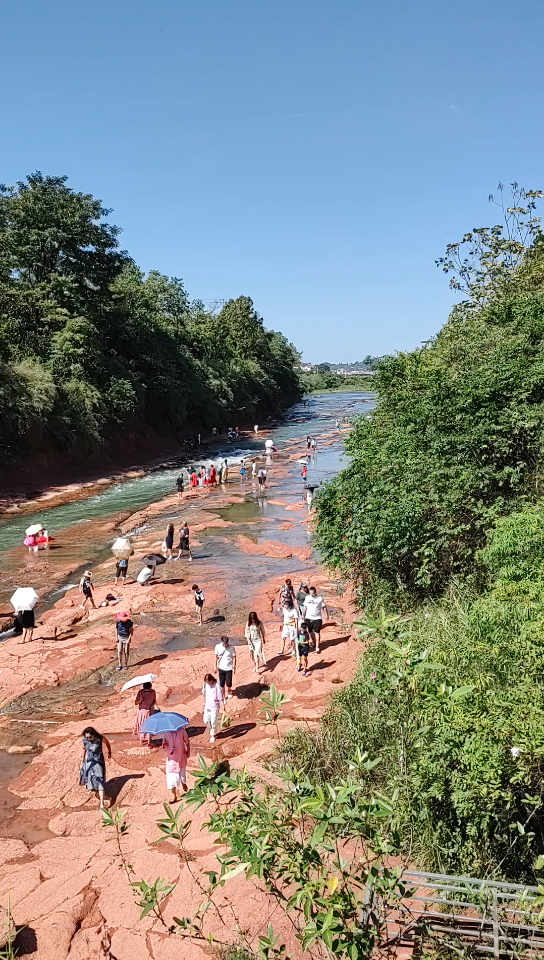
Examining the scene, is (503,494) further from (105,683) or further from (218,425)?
(218,425)

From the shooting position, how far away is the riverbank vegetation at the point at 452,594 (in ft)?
18.5

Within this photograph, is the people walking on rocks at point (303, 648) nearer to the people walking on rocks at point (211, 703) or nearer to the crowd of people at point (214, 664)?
the crowd of people at point (214, 664)

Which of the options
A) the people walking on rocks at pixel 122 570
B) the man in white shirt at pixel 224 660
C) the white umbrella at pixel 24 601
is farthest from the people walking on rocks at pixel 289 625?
the people walking on rocks at pixel 122 570

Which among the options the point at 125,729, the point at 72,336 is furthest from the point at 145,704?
the point at 72,336

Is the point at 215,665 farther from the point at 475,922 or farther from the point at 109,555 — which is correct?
the point at 109,555

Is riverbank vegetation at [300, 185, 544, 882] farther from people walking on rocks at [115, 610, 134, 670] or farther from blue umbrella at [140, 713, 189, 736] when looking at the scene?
people walking on rocks at [115, 610, 134, 670]

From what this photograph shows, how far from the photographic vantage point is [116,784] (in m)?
9.10

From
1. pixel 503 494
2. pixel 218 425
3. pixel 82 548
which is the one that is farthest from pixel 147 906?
pixel 218 425

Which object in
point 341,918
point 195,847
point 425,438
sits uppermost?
point 425,438

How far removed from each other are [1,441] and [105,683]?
81.1 ft

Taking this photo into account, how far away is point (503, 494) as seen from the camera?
12414 millimetres

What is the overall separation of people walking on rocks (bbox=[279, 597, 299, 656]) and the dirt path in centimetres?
45

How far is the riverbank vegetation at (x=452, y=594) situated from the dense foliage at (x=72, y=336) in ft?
76.6

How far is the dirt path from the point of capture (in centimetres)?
650
